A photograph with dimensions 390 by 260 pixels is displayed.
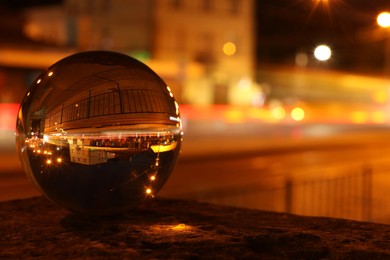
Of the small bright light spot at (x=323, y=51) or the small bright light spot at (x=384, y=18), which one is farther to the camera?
the small bright light spot at (x=323, y=51)

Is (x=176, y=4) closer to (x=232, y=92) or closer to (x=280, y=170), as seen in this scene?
(x=232, y=92)

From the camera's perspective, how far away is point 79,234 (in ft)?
13.7

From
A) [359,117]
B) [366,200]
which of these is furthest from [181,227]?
[359,117]

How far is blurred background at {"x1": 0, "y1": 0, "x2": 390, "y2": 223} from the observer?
15586mm

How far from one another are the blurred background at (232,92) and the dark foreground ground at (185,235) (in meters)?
3.72

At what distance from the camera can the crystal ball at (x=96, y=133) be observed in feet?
13.2

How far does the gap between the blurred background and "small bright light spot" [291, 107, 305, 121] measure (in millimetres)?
76

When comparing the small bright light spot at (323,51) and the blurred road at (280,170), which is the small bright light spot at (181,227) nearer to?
the small bright light spot at (323,51)

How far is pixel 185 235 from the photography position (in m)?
4.09

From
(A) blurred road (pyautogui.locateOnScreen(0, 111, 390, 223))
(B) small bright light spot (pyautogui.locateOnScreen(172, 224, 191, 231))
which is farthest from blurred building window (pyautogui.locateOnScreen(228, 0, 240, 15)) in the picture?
(B) small bright light spot (pyautogui.locateOnScreen(172, 224, 191, 231))

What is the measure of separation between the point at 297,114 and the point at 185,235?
124 feet

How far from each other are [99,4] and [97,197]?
41.9 m

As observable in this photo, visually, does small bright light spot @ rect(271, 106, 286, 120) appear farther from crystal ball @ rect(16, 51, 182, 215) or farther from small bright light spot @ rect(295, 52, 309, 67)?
crystal ball @ rect(16, 51, 182, 215)

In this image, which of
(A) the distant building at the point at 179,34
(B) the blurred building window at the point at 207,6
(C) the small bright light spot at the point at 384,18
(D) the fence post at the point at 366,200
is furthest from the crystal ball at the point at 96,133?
(B) the blurred building window at the point at 207,6
